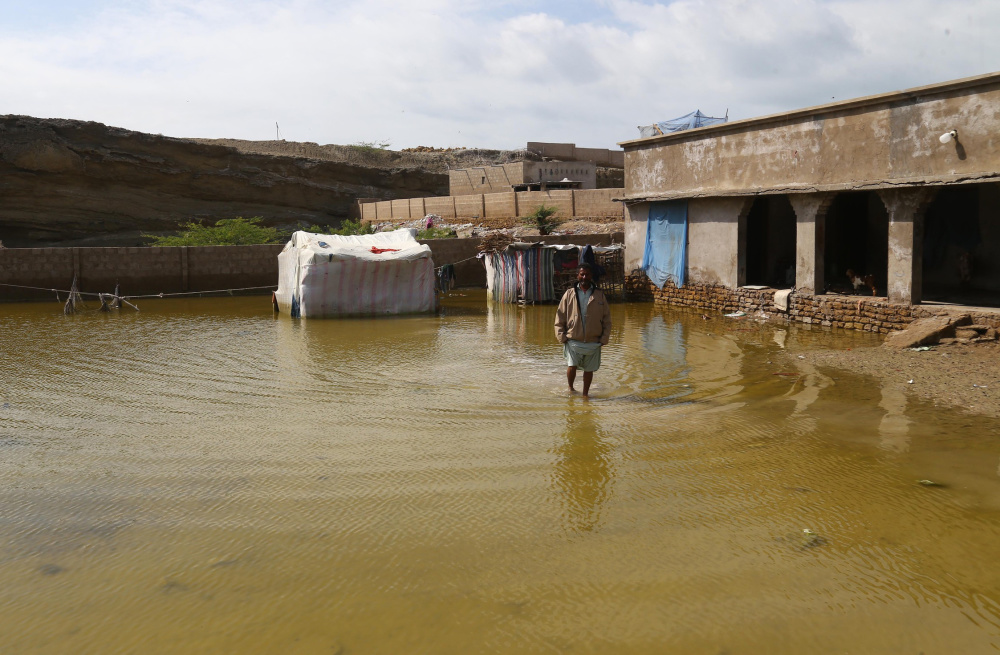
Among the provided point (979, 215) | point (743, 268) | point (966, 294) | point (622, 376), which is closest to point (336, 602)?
point (622, 376)

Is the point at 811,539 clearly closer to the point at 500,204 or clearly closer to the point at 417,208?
the point at 500,204

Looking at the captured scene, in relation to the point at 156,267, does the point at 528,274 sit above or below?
below

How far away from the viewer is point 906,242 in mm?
12953

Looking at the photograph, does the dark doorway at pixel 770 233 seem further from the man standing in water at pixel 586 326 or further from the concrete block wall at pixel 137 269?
the concrete block wall at pixel 137 269

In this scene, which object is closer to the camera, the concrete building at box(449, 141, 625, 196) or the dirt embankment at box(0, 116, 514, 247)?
the concrete building at box(449, 141, 625, 196)

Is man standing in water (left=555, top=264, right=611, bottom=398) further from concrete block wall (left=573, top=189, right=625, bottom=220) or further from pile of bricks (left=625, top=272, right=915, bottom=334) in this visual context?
concrete block wall (left=573, top=189, right=625, bottom=220)

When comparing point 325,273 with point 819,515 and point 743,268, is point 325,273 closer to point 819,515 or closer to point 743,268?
point 743,268

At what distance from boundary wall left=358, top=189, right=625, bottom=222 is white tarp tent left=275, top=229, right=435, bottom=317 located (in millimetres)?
10097

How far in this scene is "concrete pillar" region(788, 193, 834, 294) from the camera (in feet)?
47.9

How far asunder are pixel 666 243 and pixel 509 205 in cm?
1120

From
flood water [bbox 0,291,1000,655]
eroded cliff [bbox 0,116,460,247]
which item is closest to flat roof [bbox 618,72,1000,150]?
flood water [bbox 0,291,1000,655]

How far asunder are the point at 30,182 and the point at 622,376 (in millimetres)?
32533

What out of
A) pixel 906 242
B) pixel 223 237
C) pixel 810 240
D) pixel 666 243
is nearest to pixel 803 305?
pixel 810 240

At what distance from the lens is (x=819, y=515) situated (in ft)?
16.1
